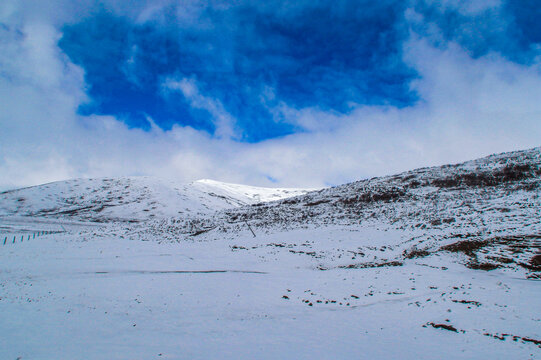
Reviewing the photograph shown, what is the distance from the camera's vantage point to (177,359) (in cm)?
609

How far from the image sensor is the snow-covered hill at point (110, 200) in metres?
73.1

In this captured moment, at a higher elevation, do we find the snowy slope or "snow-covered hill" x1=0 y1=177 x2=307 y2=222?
"snow-covered hill" x1=0 y1=177 x2=307 y2=222

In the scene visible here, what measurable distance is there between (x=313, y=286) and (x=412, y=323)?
463 cm

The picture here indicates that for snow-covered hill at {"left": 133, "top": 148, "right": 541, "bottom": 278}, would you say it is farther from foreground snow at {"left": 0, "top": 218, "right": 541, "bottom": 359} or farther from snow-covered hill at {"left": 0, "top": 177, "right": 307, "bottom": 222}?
snow-covered hill at {"left": 0, "top": 177, "right": 307, "bottom": 222}

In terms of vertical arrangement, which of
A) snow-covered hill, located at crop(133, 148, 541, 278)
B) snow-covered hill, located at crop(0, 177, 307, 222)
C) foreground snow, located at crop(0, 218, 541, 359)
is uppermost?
snow-covered hill, located at crop(0, 177, 307, 222)

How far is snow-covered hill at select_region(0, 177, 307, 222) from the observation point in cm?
7306

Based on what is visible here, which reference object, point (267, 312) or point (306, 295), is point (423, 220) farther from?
point (267, 312)

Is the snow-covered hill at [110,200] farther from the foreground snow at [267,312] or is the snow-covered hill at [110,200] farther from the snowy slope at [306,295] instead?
the foreground snow at [267,312]

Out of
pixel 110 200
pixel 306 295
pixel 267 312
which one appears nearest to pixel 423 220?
pixel 306 295

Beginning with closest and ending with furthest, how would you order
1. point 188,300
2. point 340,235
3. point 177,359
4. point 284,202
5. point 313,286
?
1. point 177,359
2. point 188,300
3. point 313,286
4. point 340,235
5. point 284,202

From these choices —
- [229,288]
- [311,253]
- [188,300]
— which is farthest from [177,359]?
[311,253]

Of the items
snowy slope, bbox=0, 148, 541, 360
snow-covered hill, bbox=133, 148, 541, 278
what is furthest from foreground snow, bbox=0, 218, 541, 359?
snow-covered hill, bbox=133, 148, 541, 278

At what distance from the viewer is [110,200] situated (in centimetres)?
8381

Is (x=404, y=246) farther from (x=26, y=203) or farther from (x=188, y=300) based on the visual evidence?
(x=26, y=203)
